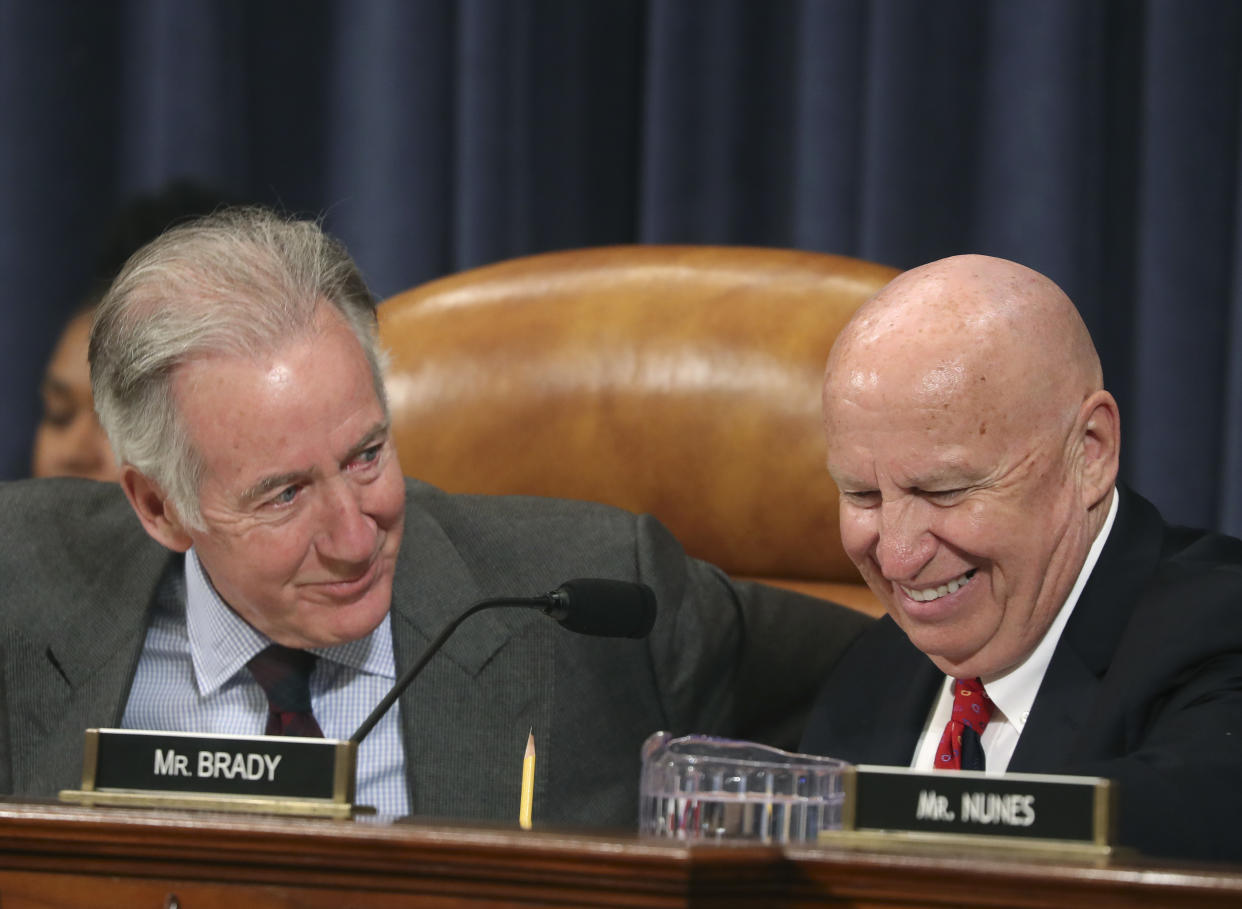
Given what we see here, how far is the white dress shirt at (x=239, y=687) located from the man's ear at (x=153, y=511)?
51mm

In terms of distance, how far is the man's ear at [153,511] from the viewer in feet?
5.57

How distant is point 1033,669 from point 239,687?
2.62 feet

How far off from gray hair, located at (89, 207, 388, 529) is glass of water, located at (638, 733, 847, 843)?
69 cm

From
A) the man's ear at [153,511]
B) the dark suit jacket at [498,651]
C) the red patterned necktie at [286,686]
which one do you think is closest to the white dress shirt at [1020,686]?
the dark suit jacket at [498,651]

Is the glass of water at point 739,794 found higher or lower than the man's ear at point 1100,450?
lower

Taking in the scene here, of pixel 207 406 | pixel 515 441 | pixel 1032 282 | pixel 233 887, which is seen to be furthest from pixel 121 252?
pixel 233 887

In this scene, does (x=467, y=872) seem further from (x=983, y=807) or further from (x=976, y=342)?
(x=976, y=342)

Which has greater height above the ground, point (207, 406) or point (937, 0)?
point (937, 0)

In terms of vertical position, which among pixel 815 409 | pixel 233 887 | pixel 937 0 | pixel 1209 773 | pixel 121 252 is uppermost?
pixel 937 0

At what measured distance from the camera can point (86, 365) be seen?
107 inches

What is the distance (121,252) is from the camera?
9.35 ft

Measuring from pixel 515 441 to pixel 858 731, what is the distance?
727mm

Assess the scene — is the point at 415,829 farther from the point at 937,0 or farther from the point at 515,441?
the point at 937,0

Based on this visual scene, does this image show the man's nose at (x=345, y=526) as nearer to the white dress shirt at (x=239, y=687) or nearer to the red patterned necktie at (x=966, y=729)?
the white dress shirt at (x=239, y=687)
